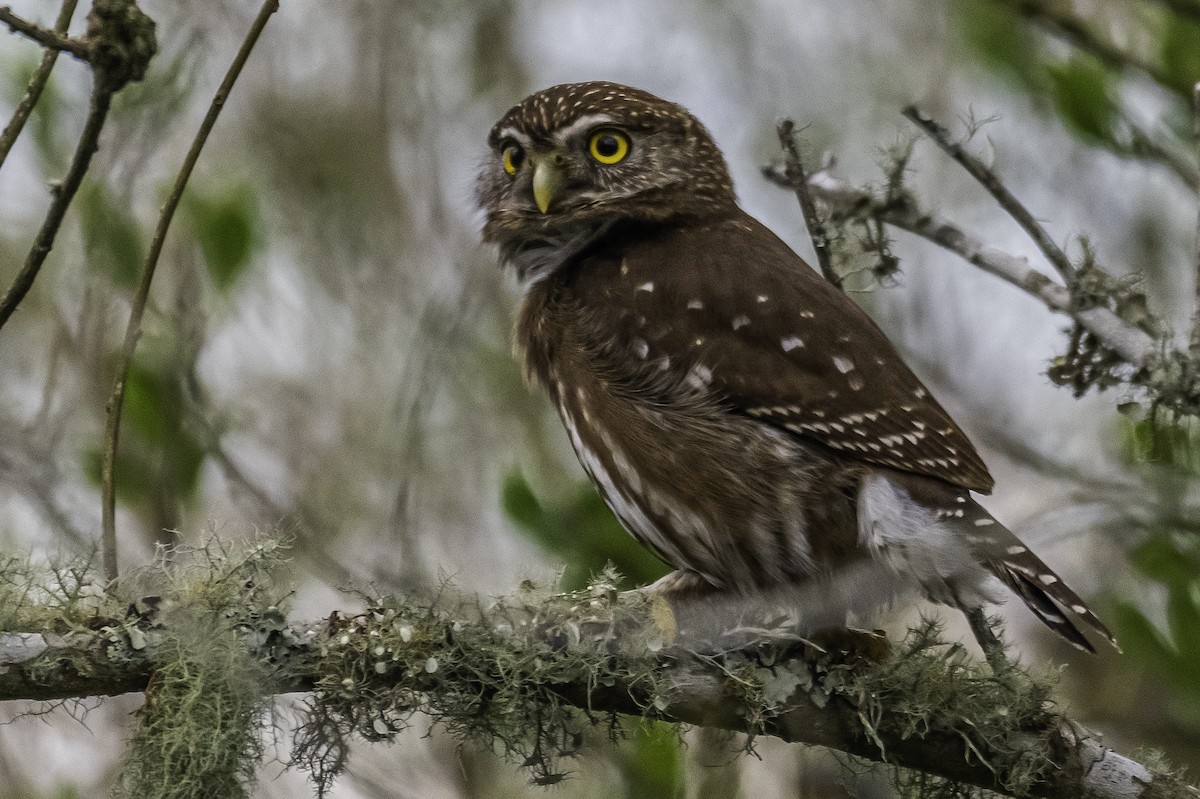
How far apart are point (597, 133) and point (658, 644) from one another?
1855 mm

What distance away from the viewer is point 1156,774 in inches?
117

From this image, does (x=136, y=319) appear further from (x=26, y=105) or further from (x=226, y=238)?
(x=226, y=238)

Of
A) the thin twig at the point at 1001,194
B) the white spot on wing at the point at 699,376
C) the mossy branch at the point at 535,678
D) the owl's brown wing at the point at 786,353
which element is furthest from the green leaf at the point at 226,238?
the thin twig at the point at 1001,194

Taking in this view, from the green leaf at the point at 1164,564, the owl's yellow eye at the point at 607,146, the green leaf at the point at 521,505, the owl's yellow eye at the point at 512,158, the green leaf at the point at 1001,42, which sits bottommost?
the green leaf at the point at 1164,564

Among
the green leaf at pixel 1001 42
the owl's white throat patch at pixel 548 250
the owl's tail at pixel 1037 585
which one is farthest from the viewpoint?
the green leaf at pixel 1001 42

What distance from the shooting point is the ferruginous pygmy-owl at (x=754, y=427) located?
3.24 meters

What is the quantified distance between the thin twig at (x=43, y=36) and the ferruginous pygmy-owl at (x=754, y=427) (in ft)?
4.94

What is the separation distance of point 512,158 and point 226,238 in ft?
3.90

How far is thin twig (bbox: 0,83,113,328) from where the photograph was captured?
8.42 feet

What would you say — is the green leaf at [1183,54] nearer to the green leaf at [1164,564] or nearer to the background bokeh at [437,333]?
the background bokeh at [437,333]

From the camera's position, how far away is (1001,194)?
3.69m

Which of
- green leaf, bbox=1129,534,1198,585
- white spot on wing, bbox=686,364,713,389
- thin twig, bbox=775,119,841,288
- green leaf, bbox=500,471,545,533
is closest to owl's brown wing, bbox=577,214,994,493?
white spot on wing, bbox=686,364,713,389

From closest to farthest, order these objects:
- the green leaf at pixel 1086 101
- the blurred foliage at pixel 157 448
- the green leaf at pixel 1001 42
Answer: the blurred foliage at pixel 157 448
the green leaf at pixel 1086 101
the green leaf at pixel 1001 42

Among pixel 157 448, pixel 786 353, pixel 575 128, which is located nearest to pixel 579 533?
pixel 786 353
